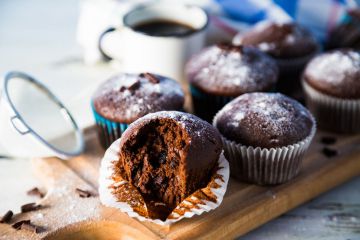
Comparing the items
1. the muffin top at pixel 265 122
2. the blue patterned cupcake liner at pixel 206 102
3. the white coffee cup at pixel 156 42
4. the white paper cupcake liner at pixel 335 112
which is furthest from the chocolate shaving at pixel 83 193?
the white paper cupcake liner at pixel 335 112

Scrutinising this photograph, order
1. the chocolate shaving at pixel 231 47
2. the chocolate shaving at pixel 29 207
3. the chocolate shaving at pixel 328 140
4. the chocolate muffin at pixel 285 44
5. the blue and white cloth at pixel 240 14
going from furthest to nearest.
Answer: the blue and white cloth at pixel 240 14, the chocolate muffin at pixel 285 44, the chocolate shaving at pixel 231 47, the chocolate shaving at pixel 328 140, the chocolate shaving at pixel 29 207

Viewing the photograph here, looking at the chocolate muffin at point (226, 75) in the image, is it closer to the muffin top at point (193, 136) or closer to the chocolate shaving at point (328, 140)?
the chocolate shaving at point (328, 140)

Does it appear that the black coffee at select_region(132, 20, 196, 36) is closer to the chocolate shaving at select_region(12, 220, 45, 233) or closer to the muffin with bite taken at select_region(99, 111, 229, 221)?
the muffin with bite taken at select_region(99, 111, 229, 221)

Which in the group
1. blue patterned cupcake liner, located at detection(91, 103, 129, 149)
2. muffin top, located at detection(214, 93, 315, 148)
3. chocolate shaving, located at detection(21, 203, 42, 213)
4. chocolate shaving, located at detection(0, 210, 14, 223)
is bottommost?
chocolate shaving, located at detection(21, 203, 42, 213)

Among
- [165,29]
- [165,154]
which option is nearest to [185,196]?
[165,154]

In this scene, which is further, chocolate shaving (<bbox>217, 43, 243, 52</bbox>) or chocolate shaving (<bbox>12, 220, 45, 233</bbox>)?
chocolate shaving (<bbox>217, 43, 243, 52</bbox>)

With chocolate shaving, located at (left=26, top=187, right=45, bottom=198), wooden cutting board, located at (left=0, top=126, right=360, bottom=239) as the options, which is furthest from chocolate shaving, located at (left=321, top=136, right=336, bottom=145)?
chocolate shaving, located at (left=26, top=187, right=45, bottom=198)
